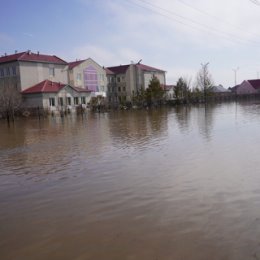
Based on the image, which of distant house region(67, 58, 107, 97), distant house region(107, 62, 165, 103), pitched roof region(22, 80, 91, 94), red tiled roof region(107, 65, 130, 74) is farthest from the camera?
red tiled roof region(107, 65, 130, 74)

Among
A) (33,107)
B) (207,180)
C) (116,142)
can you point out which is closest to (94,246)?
(207,180)

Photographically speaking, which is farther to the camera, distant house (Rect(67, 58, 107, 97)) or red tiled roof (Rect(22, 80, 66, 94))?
distant house (Rect(67, 58, 107, 97))

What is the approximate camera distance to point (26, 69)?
5419 centimetres

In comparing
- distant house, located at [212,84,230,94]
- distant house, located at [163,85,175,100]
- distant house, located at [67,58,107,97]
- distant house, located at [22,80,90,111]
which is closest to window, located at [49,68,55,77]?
distant house, located at [22,80,90,111]

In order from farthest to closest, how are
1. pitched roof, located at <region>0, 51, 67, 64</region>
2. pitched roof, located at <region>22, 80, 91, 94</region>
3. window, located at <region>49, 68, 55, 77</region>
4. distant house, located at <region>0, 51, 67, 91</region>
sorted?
window, located at <region>49, 68, 55, 77</region> < pitched roof, located at <region>0, 51, 67, 64</region> < distant house, located at <region>0, 51, 67, 91</region> < pitched roof, located at <region>22, 80, 91, 94</region>

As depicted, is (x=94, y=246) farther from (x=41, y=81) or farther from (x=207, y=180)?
(x=41, y=81)

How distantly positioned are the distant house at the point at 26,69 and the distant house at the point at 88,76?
4.25 m

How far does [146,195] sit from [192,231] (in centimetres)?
220

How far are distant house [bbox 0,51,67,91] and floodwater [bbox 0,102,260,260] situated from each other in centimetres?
4270

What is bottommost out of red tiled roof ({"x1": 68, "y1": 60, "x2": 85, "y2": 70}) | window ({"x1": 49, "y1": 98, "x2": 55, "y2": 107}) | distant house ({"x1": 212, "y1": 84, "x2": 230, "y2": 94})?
window ({"x1": 49, "y1": 98, "x2": 55, "y2": 107})

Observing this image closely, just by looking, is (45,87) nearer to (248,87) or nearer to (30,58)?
(30,58)

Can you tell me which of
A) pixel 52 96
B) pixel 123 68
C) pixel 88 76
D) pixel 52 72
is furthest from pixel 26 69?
pixel 123 68

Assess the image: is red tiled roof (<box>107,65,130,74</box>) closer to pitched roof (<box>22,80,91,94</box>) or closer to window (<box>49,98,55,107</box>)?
pitched roof (<box>22,80,91,94</box>)

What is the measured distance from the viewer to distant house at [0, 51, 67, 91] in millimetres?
53469
